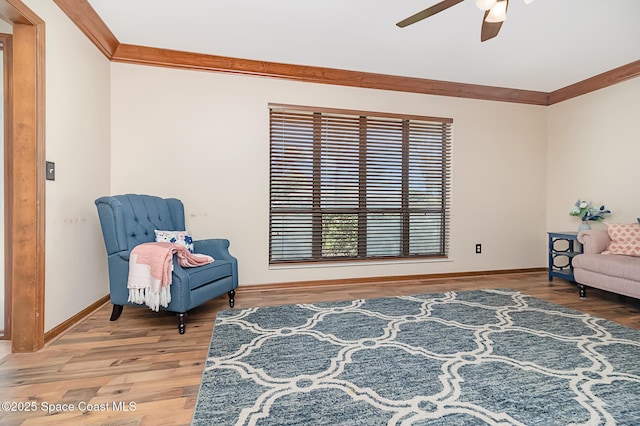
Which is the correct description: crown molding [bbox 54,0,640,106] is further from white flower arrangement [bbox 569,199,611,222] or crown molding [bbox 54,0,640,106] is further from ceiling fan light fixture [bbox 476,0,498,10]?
ceiling fan light fixture [bbox 476,0,498,10]

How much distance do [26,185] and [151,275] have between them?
3.19 ft

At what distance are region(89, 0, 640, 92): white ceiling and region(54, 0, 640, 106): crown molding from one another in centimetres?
9

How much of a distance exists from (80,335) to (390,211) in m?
3.37

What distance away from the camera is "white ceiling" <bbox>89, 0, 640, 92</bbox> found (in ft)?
8.66

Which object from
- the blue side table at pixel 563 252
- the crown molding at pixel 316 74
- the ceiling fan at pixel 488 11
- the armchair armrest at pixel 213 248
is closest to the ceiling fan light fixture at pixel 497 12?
the ceiling fan at pixel 488 11

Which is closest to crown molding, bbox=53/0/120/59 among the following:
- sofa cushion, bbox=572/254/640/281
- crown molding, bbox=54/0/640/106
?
crown molding, bbox=54/0/640/106

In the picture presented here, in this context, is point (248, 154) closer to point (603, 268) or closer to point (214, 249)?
point (214, 249)

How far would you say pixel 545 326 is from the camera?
2.64 m

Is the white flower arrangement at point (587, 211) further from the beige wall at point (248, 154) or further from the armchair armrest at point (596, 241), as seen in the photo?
the beige wall at point (248, 154)

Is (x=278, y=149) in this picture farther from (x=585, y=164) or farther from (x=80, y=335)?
(x=585, y=164)

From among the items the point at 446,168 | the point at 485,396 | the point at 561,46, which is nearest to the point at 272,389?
the point at 485,396

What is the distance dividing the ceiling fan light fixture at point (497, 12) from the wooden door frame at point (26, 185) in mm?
2893

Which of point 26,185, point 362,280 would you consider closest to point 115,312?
point 26,185

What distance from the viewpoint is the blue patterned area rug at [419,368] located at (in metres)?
1.52
